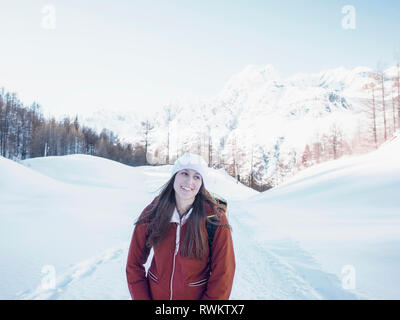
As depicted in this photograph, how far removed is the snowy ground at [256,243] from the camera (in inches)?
136

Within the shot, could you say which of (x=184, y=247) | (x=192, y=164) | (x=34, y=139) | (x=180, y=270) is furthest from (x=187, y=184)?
(x=34, y=139)

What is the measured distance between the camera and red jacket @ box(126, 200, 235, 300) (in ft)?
6.41

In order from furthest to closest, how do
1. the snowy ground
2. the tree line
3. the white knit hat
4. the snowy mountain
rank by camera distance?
the snowy mountain → the tree line → the snowy ground → the white knit hat

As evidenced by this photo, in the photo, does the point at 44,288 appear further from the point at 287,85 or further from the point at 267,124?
the point at 287,85

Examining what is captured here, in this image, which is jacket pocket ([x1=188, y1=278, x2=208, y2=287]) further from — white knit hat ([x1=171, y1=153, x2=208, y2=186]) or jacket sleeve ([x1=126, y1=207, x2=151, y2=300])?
white knit hat ([x1=171, y1=153, x2=208, y2=186])

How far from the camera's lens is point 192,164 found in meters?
2.27

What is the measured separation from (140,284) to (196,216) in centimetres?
82

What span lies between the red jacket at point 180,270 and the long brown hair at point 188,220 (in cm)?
5

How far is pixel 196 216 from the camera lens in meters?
2.07

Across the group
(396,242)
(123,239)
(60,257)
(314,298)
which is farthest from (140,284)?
(396,242)

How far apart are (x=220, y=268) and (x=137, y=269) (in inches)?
30.6

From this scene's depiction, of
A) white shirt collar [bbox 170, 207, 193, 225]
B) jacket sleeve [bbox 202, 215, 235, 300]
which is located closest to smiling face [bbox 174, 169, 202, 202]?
white shirt collar [bbox 170, 207, 193, 225]

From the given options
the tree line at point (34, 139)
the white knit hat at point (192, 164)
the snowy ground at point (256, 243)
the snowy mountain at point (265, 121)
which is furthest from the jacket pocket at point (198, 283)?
the tree line at point (34, 139)

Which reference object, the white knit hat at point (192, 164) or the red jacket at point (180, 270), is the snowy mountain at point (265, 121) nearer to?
the white knit hat at point (192, 164)
